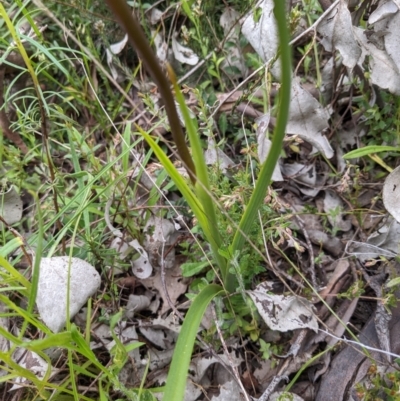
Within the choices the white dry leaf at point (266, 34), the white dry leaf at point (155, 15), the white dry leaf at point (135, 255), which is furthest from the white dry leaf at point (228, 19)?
→ the white dry leaf at point (135, 255)

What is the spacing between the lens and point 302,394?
1.31 m

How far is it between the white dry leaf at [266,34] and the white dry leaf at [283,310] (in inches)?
26.4

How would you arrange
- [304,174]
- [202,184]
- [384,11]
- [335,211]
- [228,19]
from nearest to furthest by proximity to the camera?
1. [202,184]
2. [384,11]
3. [335,211]
4. [304,174]
5. [228,19]

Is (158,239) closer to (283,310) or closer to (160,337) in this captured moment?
(160,337)

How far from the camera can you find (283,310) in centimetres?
133

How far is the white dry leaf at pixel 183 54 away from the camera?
5.95 ft

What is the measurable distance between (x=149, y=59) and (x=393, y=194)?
844mm

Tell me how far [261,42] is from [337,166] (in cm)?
55

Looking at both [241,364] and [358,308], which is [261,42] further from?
[241,364]

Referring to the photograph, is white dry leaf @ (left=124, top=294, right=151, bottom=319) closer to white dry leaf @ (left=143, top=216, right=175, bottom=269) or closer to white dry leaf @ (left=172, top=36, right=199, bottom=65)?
white dry leaf @ (left=143, top=216, right=175, bottom=269)

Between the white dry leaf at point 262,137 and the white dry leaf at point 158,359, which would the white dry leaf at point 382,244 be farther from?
the white dry leaf at point 158,359

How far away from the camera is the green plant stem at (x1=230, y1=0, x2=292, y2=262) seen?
66 centimetres

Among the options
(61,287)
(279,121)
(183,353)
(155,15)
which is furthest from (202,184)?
(155,15)

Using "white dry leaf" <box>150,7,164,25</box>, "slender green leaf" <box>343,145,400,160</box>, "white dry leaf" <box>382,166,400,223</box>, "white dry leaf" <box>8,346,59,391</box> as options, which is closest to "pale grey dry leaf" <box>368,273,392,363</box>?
"white dry leaf" <box>382,166,400,223</box>
